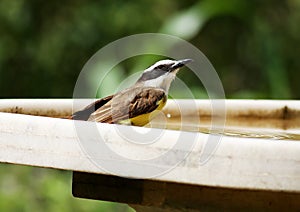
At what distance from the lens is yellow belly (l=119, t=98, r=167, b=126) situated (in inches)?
101

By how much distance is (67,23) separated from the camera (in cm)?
710

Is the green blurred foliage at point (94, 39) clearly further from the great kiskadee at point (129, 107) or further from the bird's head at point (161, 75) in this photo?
the great kiskadee at point (129, 107)

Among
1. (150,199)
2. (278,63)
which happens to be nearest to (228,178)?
(150,199)

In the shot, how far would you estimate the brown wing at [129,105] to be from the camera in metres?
2.51

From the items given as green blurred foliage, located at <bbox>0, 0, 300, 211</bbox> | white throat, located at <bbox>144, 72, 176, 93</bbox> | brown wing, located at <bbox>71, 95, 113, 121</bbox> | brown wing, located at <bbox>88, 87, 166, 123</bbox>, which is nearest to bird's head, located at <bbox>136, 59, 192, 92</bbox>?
white throat, located at <bbox>144, 72, 176, 93</bbox>

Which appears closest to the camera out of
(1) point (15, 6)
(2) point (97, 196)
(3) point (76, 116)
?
(2) point (97, 196)

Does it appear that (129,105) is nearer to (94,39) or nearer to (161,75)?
(161,75)

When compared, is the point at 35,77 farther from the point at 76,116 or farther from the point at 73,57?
the point at 76,116

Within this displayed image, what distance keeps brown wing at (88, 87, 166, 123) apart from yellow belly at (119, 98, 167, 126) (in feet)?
0.04

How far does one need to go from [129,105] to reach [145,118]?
11cm

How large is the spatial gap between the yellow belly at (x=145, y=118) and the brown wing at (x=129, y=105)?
0.01 metres

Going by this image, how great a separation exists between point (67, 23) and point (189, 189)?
530 centimetres

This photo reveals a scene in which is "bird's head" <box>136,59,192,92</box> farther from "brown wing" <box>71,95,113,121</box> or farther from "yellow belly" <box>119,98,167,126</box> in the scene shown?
"brown wing" <box>71,95,113,121</box>

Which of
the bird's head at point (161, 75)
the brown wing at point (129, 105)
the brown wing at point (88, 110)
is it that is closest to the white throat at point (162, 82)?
the bird's head at point (161, 75)
